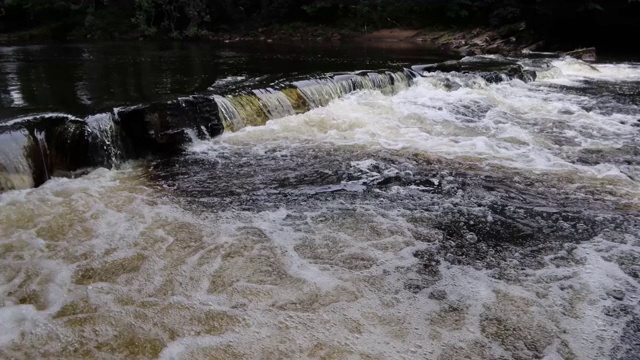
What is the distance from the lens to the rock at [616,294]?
3.47m

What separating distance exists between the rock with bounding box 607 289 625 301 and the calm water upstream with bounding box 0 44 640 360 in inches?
0.8

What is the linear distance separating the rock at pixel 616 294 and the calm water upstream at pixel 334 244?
0.06 feet

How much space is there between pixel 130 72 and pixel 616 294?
34.8 ft

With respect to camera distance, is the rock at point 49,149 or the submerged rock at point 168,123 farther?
the submerged rock at point 168,123

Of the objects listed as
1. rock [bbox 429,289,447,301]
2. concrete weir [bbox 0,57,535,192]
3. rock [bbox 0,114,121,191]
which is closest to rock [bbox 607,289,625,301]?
rock [bbox 429,289,447,301]

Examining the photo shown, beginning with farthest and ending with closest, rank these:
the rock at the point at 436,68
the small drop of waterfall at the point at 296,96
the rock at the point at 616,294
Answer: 1. the rock at the point at 436,68
2. the small drop of waterfall at the point at 296,96
3. the rock at the point at 616,294

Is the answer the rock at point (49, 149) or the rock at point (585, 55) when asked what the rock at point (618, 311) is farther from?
the rock at point (585, 55)

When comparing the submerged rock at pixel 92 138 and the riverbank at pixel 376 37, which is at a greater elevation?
the riverbank at pixel 376 37

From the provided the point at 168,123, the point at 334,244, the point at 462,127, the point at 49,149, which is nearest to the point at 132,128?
the point at 168,123

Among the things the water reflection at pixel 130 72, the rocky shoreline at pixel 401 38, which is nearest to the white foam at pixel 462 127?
the water reflection at pixel 130 72

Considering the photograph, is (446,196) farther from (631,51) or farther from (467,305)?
(631,51)

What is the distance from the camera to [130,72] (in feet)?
36.7

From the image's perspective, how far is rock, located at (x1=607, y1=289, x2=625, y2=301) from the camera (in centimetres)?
347

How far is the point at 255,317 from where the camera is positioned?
3309 mm
